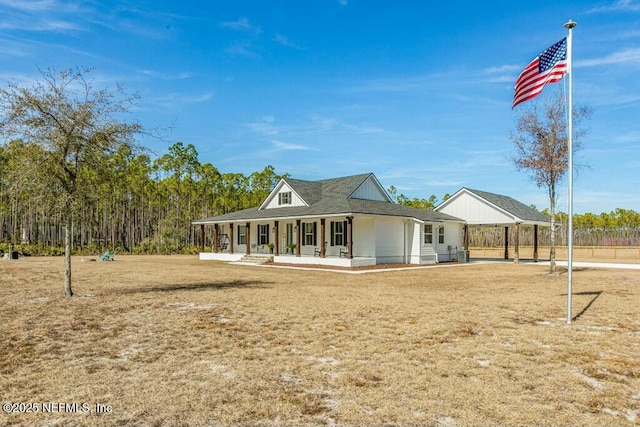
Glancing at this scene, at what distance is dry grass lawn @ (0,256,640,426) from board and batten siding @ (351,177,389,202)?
19858mm

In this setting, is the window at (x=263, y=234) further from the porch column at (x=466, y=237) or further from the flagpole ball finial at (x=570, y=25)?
the flagpole ball finial at (x=570, y=25)

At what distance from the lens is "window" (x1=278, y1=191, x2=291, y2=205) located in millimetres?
33594

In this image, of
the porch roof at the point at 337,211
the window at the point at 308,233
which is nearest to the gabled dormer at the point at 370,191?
the porch roof at the point at 337,211

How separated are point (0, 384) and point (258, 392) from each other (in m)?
3.30

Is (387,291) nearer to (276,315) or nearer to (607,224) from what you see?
(276,315)

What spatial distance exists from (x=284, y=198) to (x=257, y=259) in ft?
18.7

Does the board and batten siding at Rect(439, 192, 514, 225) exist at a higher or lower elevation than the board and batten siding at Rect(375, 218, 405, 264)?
higher

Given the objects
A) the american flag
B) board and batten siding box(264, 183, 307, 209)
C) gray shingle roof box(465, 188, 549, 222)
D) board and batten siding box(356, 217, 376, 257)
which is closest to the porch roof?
board and batten siding box(264, 183, 307, 209)

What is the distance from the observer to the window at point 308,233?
3084 cm

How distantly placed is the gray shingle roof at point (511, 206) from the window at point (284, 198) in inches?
609

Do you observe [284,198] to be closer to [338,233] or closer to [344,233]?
[338,233]

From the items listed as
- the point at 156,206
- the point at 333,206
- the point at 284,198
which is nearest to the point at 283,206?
the point at 284,198

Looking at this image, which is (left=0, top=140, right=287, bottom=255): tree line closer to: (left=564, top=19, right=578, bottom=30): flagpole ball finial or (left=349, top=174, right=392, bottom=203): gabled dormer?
(left=349, top=174, right=392, bottom=203): gabled dormer

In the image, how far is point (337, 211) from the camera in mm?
26266
